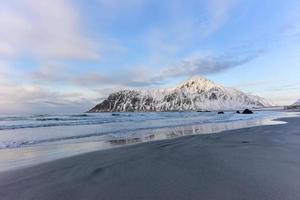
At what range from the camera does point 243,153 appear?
8.41 metres

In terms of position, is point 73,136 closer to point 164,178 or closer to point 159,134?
point 159,134

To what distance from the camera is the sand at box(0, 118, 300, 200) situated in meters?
4.43

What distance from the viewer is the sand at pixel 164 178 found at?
4.43 m

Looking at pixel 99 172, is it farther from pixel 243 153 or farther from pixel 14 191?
pixel 243 153

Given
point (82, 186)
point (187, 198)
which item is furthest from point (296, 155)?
point (82, 186)

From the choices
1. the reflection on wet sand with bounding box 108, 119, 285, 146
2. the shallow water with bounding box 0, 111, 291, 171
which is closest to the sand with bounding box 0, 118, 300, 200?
the shallow water with bounding box 0, 111, 291, 171

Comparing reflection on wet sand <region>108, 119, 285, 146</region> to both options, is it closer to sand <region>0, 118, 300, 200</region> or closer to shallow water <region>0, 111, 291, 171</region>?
shallow water <region>0, 111, 291, 171</region>

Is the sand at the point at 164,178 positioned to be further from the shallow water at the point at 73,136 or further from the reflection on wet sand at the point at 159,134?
the reflection on wet sand at the point at 159,134

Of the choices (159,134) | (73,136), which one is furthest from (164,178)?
(73,136)

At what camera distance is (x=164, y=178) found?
5.50 meters

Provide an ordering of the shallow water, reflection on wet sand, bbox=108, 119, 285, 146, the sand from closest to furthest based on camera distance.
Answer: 1. the sand
2. the shallow water
3. reflection on wet sand, bbox=108, 119, 285, 146

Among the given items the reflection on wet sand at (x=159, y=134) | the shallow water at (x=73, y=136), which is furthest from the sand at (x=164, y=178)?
the reflection on wet sand at (x=159, y=134)

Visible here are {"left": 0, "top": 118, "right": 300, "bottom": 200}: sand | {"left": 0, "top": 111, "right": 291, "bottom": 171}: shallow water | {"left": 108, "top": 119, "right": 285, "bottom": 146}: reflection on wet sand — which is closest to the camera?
{"left": 0, "top": 118, "right": 300, "bottom": 200}: sand

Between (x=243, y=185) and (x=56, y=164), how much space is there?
5369 millimetres
